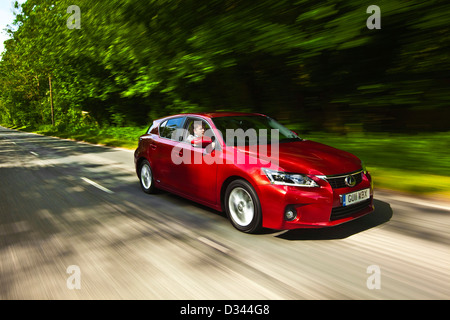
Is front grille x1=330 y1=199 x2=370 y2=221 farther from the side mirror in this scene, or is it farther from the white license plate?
the side mirror

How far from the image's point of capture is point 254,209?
12.9 feet

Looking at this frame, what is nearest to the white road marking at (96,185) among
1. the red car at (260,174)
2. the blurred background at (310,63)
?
the red car at (260,174)

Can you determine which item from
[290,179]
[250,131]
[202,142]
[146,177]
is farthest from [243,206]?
[146,177]

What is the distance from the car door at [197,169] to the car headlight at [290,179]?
97 centimetres

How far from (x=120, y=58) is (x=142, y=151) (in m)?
9.47

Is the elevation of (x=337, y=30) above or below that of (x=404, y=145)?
above

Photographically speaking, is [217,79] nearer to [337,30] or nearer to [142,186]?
[337,30]

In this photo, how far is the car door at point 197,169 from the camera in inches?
181

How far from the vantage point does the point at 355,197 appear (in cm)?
392

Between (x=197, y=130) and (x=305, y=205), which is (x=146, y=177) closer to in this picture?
(x=197, y=130)

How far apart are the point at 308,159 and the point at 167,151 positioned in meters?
2.56

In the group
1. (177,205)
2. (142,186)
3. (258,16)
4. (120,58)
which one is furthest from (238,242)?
(120,58)

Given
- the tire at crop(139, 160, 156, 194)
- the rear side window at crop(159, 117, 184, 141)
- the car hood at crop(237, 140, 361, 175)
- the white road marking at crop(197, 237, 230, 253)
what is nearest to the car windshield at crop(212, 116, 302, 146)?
the car hood at crop(237, 140, 361, 175)

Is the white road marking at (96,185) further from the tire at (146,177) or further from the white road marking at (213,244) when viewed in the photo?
the white road marking at (213,244)
